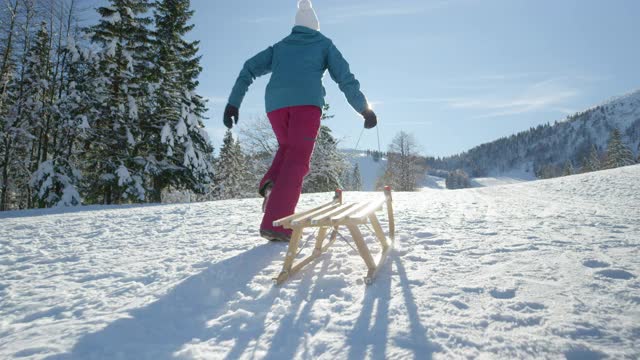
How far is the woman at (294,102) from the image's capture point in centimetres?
346

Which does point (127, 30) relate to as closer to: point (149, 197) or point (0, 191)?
point (149, 197)

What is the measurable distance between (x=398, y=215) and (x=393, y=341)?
346 cm

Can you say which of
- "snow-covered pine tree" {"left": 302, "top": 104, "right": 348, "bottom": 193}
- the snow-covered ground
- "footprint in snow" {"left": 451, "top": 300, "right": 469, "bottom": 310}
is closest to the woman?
the snow-covered ground

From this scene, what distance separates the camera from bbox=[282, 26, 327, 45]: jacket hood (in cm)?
383

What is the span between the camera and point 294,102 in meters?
3.61

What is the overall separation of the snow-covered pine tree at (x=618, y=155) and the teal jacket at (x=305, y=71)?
4595 centimetres

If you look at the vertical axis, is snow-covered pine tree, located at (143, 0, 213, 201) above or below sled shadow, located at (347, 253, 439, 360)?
above

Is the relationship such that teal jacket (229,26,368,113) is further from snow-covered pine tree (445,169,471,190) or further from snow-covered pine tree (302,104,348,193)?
snow-covered pine tree (445,169,471,190)

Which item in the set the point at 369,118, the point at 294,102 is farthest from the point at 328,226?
the point at 294,102

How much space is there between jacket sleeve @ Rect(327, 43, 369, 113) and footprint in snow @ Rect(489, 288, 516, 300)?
2.05m

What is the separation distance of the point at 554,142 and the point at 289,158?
205 m

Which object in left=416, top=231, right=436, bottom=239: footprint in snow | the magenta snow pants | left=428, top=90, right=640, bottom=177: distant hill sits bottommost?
left=416, top=231, right=436, bottom=239: footprint in snow

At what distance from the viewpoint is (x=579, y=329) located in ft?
5.50

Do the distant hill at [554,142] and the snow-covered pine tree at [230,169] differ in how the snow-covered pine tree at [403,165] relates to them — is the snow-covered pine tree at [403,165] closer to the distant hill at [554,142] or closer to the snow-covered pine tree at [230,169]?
the snow-covered pine tree at [230,169]
